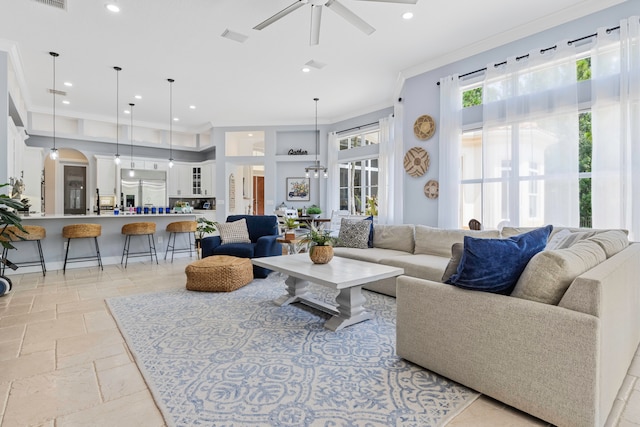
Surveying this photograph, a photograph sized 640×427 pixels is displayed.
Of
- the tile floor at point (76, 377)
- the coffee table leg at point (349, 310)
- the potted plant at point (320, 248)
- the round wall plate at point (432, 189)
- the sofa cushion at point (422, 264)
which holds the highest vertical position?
the round wall plate at point (432, 189)

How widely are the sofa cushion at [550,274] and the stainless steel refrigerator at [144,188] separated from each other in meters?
9.18

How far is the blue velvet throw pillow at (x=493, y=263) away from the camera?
1755 millimetres

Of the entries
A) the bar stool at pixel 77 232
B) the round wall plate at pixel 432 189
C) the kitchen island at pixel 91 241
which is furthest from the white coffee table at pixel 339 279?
the kitchen island at pixel 91 241

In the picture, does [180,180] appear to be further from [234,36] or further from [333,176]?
[234,36]

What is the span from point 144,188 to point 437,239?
788 cm

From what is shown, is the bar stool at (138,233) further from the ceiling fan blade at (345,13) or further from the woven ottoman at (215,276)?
the ceiling fan blade at (345,13)

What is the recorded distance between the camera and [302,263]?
333 cm

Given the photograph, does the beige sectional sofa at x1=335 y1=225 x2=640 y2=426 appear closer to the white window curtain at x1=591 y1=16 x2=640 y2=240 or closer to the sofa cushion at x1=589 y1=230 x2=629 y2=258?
the sofa cushion at x1=589 y1=230 x2=629 y2=258

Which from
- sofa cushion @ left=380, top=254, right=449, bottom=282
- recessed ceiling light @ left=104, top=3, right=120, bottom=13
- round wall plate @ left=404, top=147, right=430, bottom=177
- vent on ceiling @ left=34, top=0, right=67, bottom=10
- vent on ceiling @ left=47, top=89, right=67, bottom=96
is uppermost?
vent on ceiling @ left=47, top=89, right=67, bottom=96

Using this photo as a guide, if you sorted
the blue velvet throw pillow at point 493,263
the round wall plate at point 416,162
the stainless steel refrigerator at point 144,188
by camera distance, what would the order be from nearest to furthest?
the blue velvet throw pillow at point 493,263, the round wall plate at point 416,162, the stainless steel refrigerator at point 144,188

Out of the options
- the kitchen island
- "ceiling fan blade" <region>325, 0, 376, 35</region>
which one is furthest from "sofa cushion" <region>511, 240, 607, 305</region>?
the kitchen island

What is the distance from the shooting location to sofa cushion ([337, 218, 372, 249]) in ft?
15.6

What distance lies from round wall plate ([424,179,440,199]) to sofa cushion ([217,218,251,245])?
9.52 feet

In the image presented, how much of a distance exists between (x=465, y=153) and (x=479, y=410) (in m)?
3.87
